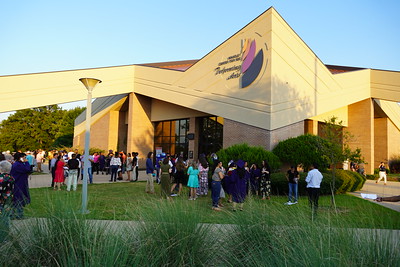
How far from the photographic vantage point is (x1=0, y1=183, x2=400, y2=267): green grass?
296 cm

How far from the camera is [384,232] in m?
3.26

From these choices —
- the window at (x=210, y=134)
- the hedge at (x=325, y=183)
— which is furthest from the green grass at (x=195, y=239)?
the window at (x=210, y=134)

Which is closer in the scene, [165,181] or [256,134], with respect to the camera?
[165,181]

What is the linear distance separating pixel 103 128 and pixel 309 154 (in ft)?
76.5

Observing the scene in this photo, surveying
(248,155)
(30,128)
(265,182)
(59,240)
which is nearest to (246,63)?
Result: (248,155)

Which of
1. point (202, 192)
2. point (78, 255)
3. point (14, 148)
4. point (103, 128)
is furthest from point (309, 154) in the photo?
point (14, 148)

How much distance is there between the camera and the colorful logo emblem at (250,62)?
1967 cm

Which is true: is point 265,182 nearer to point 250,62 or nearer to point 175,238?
point 175,238

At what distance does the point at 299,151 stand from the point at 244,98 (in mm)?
5129

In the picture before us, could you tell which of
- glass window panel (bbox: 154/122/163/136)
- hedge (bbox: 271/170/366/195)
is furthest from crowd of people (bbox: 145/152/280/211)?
glass window panel (bbox: 154/122/163/136)

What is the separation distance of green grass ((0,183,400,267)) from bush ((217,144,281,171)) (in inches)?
463

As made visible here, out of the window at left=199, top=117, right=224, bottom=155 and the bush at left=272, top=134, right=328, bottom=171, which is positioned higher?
the window at left=199, top=117, right=224, bottom=155

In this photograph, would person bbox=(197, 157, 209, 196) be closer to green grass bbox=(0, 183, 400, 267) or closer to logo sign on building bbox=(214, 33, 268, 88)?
logo sign on building bbox=(214, 33, 268, 88)

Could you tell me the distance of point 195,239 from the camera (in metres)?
3.71
